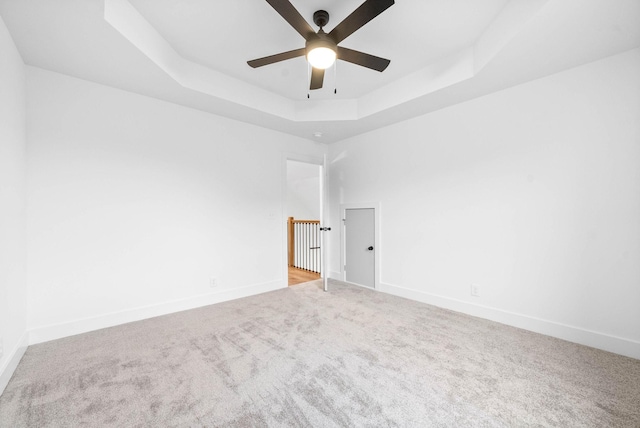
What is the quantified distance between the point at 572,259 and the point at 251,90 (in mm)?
3702

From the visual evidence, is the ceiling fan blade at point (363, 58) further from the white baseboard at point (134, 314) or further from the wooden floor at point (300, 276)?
the wooden floor at point (300, 276)

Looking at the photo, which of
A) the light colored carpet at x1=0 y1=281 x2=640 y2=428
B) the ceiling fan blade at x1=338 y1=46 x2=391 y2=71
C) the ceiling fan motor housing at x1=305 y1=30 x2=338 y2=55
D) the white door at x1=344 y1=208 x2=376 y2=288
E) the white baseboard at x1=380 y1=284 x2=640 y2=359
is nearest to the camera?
the light colored carpet at x1=0 y1=281 x2=640 y2=428

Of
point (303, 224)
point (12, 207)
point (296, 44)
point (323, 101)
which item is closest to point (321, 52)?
point (296, 44)

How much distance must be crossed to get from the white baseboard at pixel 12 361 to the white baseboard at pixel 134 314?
140 mm

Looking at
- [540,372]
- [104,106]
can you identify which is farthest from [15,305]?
[540,372]

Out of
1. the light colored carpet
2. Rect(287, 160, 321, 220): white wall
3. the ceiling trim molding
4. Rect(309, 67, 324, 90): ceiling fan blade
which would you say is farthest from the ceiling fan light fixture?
Rect(287, 160, 321, 220): white wall

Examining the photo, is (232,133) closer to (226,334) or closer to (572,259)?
(226,334)

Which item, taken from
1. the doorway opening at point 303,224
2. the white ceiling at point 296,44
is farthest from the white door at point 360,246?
the white ceiling at point 296,44

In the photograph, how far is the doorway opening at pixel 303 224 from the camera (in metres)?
5.30

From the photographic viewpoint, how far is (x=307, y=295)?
364cm

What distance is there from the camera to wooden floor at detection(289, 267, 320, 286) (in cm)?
Result: 446

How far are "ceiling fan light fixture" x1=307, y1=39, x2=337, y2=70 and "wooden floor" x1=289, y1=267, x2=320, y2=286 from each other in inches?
129

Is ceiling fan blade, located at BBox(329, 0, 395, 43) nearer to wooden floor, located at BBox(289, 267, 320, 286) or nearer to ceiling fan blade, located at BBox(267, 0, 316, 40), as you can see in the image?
ceiling fan blade, located at BBox(267, 0, 316, 40)

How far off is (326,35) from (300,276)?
155 inches
